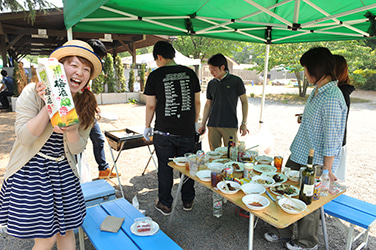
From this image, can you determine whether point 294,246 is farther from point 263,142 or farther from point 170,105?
point 263,142

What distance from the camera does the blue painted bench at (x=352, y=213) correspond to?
2.09 meters

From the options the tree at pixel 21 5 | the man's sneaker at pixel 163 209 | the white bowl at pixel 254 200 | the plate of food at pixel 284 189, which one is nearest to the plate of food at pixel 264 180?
the plate of food at pixel 284 189

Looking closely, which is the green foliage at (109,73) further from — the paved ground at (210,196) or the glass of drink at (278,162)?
the glass of drink at (278,162)

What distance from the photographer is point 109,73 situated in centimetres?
1170

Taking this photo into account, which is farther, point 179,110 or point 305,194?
point 179,110

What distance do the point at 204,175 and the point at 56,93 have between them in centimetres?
149

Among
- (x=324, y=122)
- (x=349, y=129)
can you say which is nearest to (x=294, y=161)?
(x=324, y=122)

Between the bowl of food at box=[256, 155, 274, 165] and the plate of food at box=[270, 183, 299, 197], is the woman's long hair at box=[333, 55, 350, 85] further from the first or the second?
the plate of food at box=[270, 183, 299, 197]

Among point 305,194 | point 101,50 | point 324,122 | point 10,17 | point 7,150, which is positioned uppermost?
point 10,17

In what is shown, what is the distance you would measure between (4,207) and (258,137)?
388 cm

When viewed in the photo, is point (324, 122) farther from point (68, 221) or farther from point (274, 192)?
point (68, 221)

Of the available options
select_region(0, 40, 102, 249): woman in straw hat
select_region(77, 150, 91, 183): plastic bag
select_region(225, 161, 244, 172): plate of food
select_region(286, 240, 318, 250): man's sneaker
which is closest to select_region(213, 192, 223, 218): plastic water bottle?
select_region(225, 161, 244, 172): plate of food

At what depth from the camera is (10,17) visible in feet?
28.7

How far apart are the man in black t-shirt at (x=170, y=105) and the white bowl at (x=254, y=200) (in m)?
1.18
